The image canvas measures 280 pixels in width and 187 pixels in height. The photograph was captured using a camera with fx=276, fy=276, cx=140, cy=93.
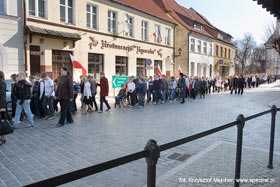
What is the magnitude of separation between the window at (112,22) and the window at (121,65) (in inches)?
92.1

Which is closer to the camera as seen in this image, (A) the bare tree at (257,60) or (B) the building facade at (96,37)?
(B) the building facade at (96,37)

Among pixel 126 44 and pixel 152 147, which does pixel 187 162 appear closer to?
pixel 152 147

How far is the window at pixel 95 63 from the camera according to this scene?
68.9 feet

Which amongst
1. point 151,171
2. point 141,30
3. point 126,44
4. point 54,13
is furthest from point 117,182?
point 141,30

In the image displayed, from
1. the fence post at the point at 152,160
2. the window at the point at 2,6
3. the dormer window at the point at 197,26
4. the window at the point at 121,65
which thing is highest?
the dormer window at the point at 197,26

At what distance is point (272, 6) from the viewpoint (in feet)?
15.7

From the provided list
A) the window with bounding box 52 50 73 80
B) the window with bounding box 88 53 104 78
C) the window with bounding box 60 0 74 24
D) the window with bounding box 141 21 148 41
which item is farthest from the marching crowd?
the window with bounding box 141 21 148 41

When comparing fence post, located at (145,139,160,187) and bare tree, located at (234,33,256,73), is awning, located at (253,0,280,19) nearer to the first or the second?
fence post, located at (145,139,160,187)

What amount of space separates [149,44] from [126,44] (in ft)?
13.0

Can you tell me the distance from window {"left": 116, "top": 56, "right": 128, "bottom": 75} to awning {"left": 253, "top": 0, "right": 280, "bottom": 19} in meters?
19.3

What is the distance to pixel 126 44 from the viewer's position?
79.9 feet

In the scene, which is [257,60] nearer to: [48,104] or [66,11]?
[66,11]

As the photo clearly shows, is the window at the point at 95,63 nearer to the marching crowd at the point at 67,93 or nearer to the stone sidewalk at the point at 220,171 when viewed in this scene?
the marching crowd at the point at 67,93

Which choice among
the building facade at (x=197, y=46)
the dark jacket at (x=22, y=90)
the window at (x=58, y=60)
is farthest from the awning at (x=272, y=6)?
the building facade at (x=197, y=46)
